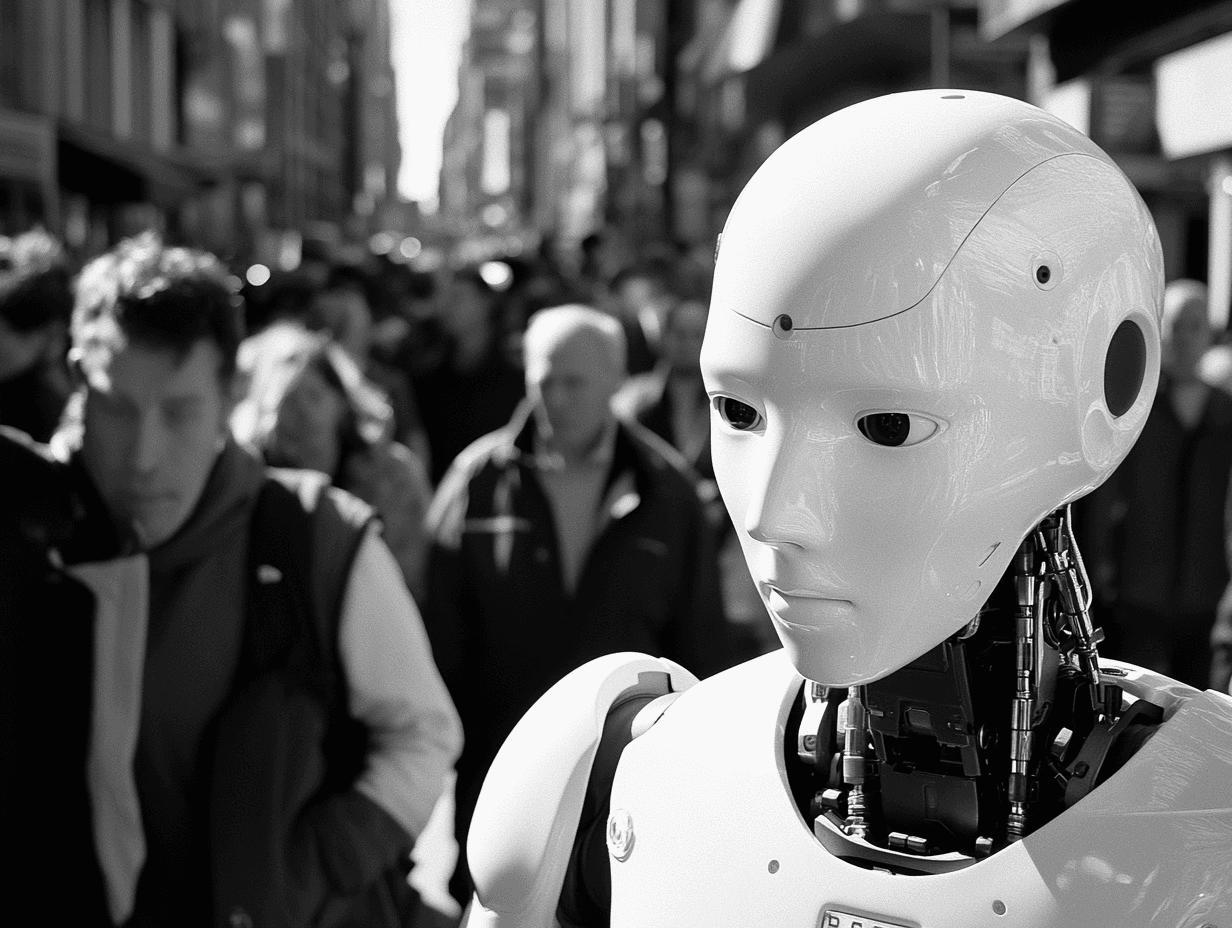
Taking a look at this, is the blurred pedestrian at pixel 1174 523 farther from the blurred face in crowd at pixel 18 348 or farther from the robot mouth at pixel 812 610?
the robot mouth at pixel 812 610

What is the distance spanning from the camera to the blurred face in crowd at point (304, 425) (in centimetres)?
430

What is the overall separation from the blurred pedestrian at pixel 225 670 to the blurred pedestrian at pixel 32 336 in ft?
6.21

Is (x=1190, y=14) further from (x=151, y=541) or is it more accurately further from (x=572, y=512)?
(x=151, y=541)

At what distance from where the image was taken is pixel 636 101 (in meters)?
53.0

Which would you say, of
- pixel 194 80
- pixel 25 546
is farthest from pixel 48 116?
pixel 25 546

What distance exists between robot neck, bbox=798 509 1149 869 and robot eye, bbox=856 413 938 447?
0.70 ft

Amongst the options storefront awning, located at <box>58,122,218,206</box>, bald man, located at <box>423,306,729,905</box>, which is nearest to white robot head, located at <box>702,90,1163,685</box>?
bald man, located at <box>423,306,729,905</box>

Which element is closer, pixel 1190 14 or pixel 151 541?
pixel 151 541

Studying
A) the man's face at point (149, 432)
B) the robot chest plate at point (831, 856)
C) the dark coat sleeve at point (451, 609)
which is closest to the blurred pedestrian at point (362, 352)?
the dark coat sleeve at point (451, 609)

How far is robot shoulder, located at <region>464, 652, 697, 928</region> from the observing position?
180 cm

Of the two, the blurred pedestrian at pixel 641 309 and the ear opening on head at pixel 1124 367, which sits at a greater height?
the ear opening on head at pixel 1124 367

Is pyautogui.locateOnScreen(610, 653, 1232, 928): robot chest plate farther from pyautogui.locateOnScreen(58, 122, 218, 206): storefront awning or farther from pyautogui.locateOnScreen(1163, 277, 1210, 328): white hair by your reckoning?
pyautogui.locateOnScreen(58, 122, 218, 206): storefront awning

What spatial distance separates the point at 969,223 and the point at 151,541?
1.64m

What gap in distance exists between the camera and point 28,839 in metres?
2.65
